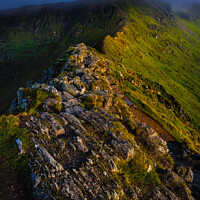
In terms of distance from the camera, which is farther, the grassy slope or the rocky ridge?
the grassy slope

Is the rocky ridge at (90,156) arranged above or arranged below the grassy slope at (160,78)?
above

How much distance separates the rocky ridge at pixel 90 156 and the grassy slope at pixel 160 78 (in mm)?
17531

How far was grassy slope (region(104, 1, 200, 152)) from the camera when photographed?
44.7 meters

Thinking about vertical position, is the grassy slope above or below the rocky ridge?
below

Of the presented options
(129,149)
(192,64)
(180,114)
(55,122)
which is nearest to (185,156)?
(129,149)

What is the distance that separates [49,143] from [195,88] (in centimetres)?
13889

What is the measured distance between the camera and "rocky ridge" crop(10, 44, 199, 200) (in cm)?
1445

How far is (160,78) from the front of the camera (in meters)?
106

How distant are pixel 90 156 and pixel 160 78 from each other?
10129 centimetres

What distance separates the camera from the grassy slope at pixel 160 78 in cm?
4466

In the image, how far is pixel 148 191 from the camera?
16.3m

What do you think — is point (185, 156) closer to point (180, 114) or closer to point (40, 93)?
point (40, 93)

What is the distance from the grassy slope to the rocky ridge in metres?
17.5

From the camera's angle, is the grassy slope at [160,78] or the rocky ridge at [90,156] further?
the grassy slope at [160,78]
